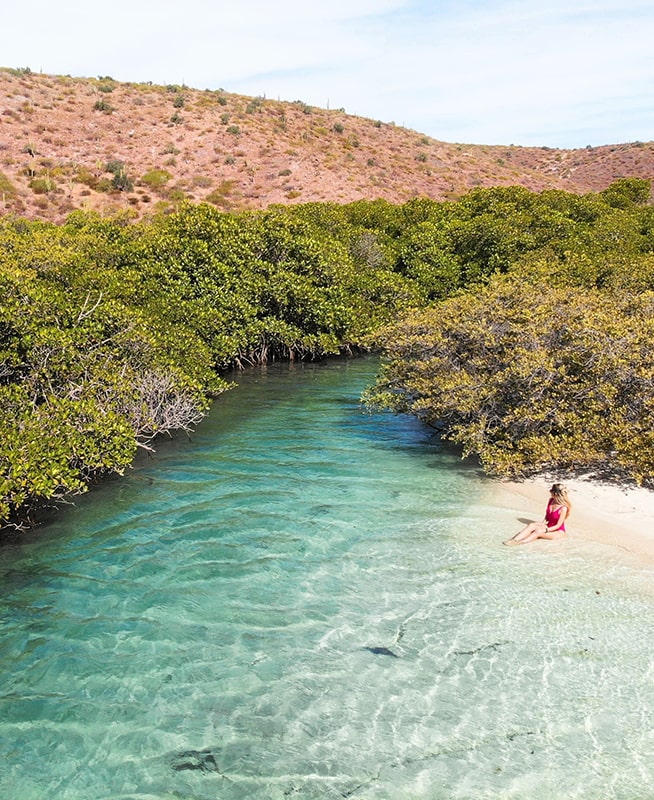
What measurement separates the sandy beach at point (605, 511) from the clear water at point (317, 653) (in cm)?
60

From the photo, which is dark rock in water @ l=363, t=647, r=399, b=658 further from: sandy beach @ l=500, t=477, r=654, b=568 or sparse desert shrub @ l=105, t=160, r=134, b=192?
sparse desert shrub @ l=105, t=160, r=134, b=192

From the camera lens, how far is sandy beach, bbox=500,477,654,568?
12352 millimetres

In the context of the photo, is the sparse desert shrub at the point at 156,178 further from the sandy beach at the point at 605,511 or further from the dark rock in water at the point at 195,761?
the dark rock in water at the point at 195,761

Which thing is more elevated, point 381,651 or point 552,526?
point 552,526

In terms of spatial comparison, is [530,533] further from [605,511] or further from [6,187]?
[6,187]

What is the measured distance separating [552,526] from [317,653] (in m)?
5.47

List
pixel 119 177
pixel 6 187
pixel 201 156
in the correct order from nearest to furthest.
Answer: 1. pixel 6 187
2. pixel 119 177
3. pixel 201 156

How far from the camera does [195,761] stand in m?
7.48

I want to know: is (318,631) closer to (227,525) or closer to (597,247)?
(227,525)

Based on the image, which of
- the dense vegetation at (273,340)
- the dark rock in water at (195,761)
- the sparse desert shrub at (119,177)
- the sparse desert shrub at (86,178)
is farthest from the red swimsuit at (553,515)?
the sparse desert shrub at (86,178)

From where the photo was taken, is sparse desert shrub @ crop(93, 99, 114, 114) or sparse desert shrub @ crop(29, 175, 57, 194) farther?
sparse desert shrub @ crop(93, 99, 114, 114)

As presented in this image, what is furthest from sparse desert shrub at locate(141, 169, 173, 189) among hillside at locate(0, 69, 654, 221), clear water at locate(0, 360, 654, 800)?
clear water at locate(0, 360, 654, 800)

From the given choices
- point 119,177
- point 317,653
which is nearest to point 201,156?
point 119,177

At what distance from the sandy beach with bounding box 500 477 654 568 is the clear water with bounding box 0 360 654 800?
601 millimetres
